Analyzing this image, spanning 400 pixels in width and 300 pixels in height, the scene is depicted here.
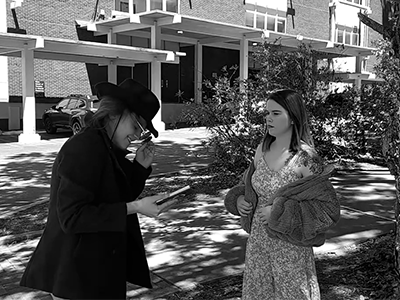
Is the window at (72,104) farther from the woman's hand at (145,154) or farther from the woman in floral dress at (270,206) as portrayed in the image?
the woman's hand at (145,154)

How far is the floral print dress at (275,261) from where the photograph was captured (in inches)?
116

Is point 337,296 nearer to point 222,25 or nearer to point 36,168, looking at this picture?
point 36,168

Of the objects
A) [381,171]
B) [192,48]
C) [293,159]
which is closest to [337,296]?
[293,159]

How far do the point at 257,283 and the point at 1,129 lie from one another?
21712mm

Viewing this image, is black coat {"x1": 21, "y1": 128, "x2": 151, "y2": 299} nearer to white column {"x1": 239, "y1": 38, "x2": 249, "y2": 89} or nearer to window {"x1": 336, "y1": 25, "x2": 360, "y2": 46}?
white column {"x1": 239, "y1": 38, "x2": 249, "y2": 89}

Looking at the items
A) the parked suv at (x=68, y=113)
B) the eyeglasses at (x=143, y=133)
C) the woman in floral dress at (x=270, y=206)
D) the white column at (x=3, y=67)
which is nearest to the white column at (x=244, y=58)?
the parked suv at (x=68, y=113)

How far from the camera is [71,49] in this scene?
18.2 metres

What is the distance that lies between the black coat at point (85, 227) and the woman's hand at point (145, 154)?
28cm

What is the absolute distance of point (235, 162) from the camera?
879 cm

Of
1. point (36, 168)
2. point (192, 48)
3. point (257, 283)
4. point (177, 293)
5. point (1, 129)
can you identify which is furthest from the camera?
point (192, 48)

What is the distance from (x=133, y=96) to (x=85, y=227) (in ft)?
2.20

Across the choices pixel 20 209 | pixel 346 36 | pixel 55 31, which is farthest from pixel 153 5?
pixel 346 36

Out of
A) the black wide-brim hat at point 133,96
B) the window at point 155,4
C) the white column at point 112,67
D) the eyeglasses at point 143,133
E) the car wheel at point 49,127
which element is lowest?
the car wheel at point 49,127

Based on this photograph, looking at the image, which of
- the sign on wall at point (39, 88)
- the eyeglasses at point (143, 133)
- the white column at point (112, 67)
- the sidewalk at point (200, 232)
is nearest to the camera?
the eyeglasses at point (143, 133)
